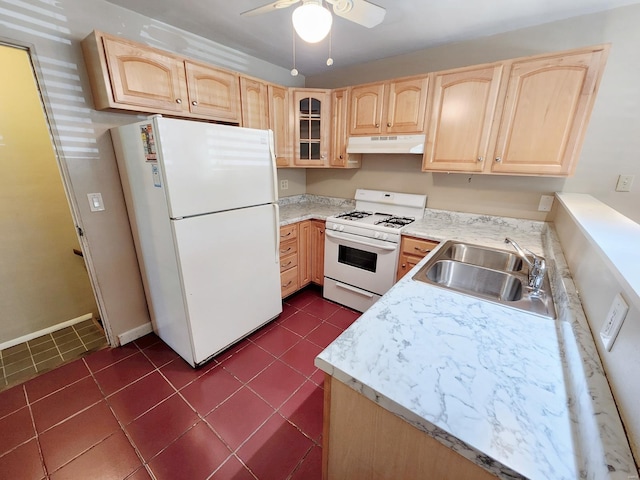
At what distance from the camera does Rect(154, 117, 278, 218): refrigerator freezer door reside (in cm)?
150

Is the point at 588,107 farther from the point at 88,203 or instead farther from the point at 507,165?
the point at 88,203

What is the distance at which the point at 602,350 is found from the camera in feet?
2.30

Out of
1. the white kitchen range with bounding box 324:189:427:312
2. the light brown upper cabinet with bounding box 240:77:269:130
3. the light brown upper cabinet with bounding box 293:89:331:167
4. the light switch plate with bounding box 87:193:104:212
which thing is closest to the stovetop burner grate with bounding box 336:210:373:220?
the white kitchen range with bounding box 324:189:427:312

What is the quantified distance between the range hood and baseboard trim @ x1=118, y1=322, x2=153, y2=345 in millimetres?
2391

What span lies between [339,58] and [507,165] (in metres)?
1.80

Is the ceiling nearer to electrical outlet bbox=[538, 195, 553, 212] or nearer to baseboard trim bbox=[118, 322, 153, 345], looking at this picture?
electrical outlet bbox=[538, 195, 553, 212]

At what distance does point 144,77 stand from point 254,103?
2.89ft

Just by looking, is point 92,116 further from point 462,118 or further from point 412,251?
point 462,118

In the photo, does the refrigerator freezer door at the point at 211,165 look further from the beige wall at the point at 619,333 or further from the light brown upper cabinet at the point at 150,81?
the beige wall at the point at 619,333

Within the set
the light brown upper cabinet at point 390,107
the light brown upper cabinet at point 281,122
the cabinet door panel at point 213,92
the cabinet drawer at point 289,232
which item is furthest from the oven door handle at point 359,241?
the cabinet door panel at point 213,92

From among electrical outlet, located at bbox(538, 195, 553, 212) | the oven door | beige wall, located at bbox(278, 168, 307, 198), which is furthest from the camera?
beige wall, located at bbox(278, 168, 307, 198)

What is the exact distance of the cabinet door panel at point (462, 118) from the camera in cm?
191

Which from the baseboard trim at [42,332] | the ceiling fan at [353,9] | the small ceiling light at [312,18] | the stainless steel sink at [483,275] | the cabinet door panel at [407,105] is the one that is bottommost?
the baseboard trim at [42,332]

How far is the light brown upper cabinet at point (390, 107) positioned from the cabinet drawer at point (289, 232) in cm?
107
